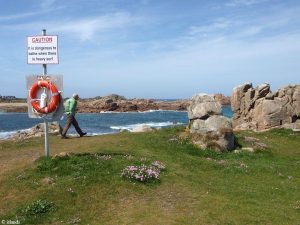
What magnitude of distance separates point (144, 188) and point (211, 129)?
10.6 m

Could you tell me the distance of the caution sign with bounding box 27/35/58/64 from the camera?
66.1ft

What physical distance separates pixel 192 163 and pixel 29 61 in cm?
959

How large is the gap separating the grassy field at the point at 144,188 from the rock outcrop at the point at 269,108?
53.0ft

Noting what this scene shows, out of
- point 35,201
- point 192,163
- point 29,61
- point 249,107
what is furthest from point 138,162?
point 249,107

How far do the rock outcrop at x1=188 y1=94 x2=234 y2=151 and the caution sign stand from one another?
36.2 ft

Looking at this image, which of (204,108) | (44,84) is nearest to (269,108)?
(204,108)

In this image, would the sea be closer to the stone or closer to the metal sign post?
the stone

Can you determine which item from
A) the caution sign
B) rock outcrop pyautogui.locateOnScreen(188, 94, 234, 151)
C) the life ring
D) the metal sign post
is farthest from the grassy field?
the caution sign

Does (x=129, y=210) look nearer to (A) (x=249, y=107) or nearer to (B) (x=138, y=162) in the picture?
(B) (x=138, y=162)

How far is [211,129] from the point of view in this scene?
2688cm

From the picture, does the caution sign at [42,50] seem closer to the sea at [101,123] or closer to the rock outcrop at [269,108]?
the rock outcrop at [269,108]

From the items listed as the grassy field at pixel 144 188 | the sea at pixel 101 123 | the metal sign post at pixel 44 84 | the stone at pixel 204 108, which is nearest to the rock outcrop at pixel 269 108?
the stone at pixel 204 108

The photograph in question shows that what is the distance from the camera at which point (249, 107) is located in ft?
158

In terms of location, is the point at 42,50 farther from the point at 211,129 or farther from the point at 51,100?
the point at 211,129
